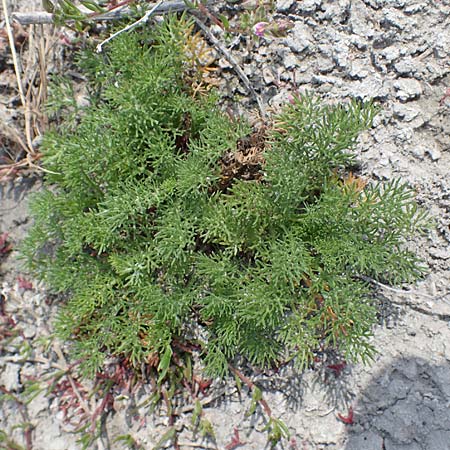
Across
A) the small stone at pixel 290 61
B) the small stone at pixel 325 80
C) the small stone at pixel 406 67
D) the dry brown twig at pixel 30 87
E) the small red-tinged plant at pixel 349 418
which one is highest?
the small stone at pixel 406 67

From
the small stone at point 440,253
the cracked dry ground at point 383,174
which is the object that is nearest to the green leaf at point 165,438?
the cracked dry ground at point 383,174

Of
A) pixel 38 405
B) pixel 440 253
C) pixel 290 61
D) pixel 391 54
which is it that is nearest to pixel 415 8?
pixel 391 54

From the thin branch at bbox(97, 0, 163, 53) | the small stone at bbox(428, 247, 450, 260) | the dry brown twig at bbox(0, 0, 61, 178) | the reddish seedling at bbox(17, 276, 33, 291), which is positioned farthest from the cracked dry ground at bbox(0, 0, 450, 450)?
the reddish seedling at bbox(17, 276, 33, 291)

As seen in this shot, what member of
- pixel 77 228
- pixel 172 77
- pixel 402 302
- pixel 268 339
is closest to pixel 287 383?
pixel 268 339

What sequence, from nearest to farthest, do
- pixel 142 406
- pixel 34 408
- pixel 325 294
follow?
pixel 325 294
pixel 142 406
pixel 34 408

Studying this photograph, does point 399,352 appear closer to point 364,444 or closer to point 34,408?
point 364,444

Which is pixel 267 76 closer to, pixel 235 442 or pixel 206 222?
pixel 206 222

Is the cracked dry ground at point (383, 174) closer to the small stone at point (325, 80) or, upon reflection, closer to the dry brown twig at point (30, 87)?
the small stone at point (325, 80)
